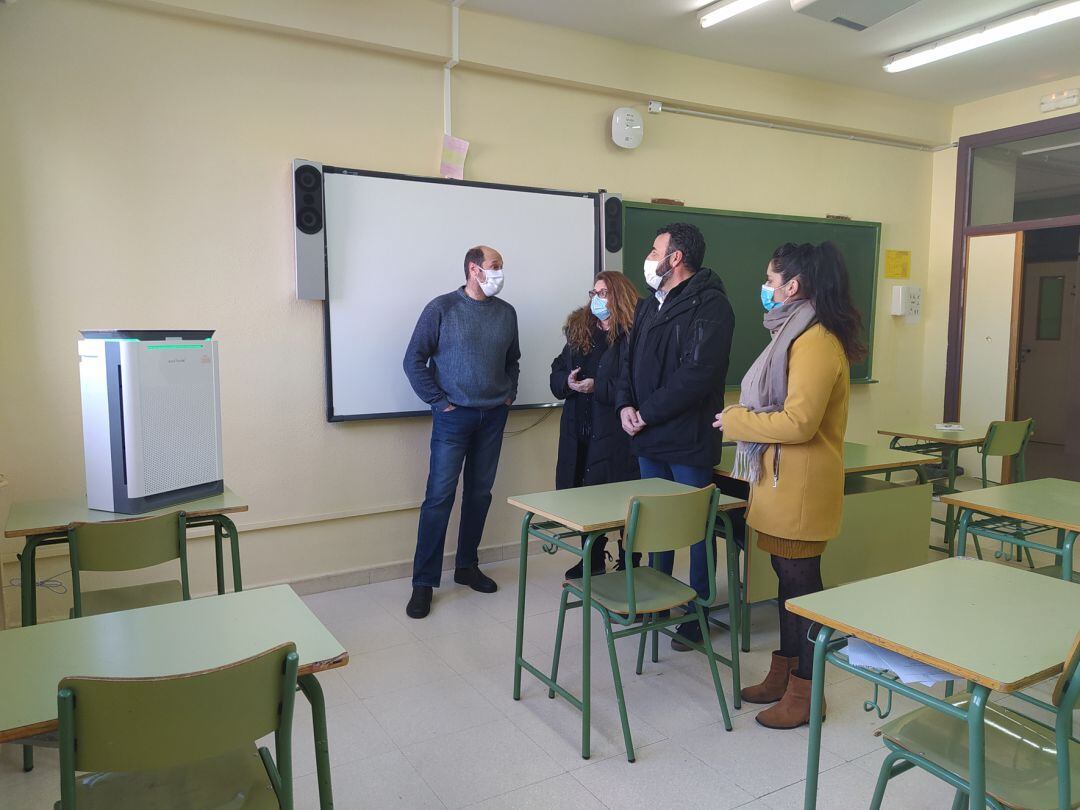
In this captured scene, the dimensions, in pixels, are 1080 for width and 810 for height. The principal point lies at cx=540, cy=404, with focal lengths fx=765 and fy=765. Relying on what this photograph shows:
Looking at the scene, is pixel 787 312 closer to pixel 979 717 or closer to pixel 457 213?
pixel 979 717

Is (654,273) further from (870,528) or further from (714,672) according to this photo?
(870,528)

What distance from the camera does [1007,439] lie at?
4184mm

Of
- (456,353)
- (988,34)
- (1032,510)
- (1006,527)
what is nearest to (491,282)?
(456,353)

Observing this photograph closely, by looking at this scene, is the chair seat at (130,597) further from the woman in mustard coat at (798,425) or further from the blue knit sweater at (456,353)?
the woman in mustard coat at (798,425)

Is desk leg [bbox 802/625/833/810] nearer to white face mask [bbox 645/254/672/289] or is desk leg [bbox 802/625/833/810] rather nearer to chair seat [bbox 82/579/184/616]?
white face mask [bbox 645/254/672/289]

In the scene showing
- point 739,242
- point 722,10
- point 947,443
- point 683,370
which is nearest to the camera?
point 683,370

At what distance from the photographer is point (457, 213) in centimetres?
390

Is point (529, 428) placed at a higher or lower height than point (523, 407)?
lower

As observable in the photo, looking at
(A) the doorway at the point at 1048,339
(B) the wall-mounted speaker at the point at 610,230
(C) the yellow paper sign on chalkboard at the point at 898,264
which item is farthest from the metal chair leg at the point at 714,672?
(A) the doorway at the point at 1048,339

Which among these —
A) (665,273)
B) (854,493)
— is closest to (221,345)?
(665,273)

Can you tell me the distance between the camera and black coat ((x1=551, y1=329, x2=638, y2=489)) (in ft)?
11.0

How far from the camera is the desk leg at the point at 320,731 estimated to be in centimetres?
145

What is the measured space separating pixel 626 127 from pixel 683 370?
7.06 feet

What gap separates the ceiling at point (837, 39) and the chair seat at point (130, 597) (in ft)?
9.77
